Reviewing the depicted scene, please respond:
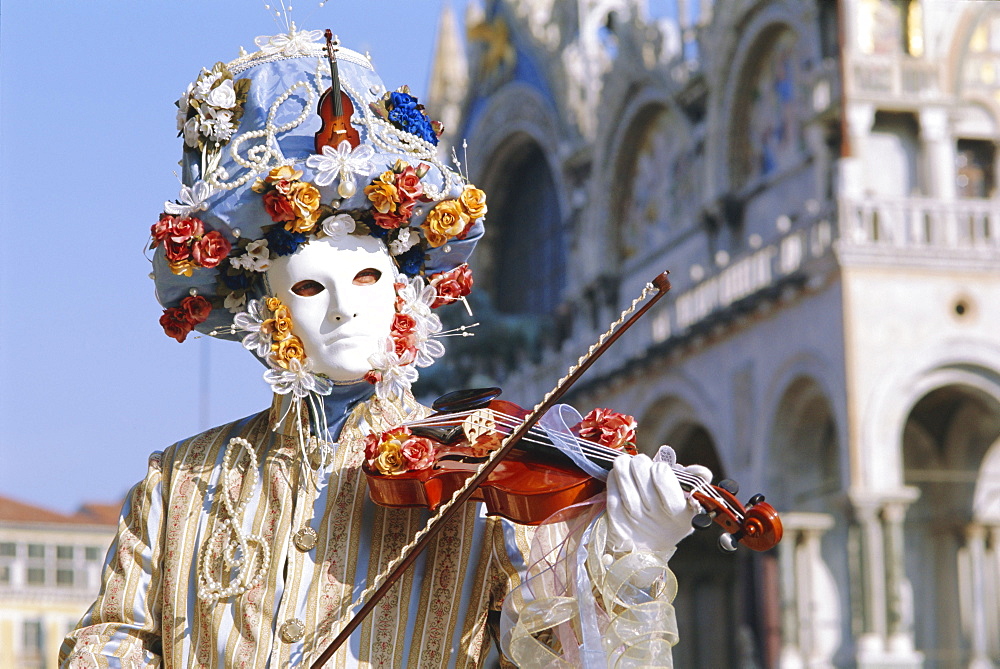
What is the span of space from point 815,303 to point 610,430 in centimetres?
1008

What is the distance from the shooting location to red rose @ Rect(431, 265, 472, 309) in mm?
3377

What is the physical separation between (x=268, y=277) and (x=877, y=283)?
31.8 feet

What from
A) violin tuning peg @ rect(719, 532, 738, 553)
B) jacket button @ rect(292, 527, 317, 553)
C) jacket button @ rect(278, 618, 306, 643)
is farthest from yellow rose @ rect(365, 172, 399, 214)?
violin tuning peg @ rect(719, 532, 738, 553)

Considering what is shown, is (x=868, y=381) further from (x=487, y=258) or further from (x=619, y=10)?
(x=487, y=258)

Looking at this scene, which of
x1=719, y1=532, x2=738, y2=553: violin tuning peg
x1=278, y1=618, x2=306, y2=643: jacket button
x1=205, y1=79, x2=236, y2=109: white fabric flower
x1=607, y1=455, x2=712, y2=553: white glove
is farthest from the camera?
x1=205, y1=79, x2=236, y2=109: white fabric flower

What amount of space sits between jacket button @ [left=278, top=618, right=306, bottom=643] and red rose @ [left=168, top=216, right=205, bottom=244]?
704 millimetres

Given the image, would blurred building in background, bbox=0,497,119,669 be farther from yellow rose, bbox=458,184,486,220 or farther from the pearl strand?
yellow rose, bbox=458,184,486,220

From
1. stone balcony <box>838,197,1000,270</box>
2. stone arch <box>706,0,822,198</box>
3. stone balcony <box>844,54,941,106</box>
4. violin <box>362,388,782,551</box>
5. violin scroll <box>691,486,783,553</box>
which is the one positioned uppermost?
stone arch <box>706,0,822,198</box>

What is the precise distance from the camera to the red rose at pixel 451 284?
133 inches

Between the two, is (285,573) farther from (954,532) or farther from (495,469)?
(954,532)

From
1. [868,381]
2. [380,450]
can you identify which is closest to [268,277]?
[380,450]

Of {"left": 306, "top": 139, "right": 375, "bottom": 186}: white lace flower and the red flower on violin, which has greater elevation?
{"left": 306, "top": 139, "right": 375, "bottom": 186}: white lace flower

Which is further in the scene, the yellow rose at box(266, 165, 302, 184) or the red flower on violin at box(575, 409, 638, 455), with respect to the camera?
the yellow rose at box(266, 165, 302, 184)

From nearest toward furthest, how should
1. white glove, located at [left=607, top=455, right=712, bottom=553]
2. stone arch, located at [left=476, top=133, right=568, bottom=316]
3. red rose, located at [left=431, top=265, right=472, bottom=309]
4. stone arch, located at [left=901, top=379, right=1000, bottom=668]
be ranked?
1. white glove, located at [left=607, top=455, right=712, bottom=553]
2. red rose, located at [left=431, top=265, right=472, bottom=309]
3. stone arch, located at [left=901, top=379, right=1000, bottom=668]
4. stone arch, located at [left=476, top=133, right=568, bottom=316]
